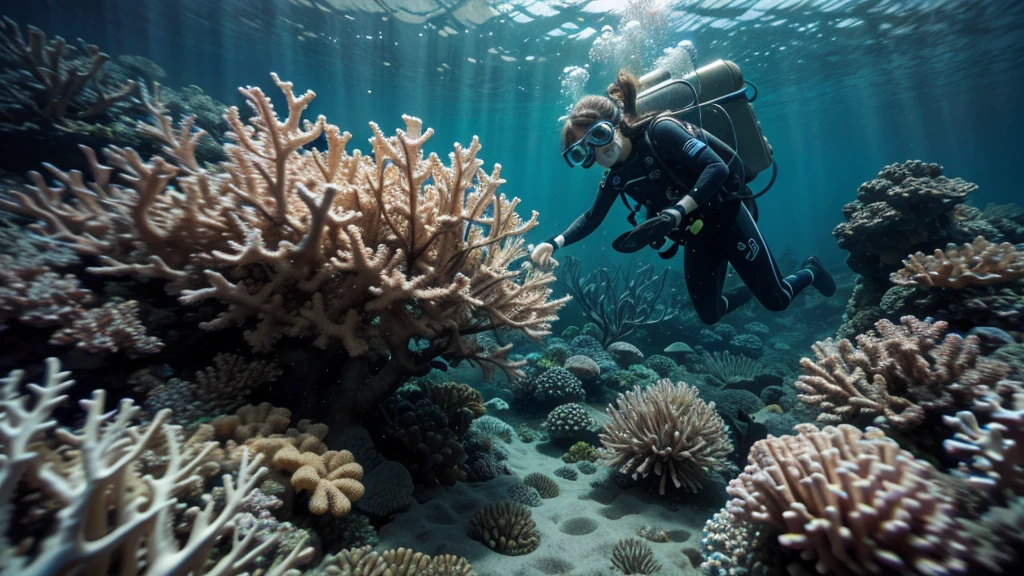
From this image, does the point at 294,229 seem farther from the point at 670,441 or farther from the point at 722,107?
the point at 722,107

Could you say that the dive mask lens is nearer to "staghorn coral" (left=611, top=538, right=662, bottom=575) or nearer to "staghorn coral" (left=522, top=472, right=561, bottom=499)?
"staghorn coral" (left=522, top=472, right=561, bottom=499)

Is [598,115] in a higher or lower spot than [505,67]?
lower

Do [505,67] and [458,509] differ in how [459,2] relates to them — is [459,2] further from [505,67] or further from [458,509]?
[458,509]

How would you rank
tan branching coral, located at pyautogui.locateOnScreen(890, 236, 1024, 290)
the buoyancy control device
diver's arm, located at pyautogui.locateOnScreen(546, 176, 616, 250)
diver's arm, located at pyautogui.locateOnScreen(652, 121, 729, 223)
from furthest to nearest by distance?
the buoyancy control device, diver's arm, located at pyautogui.locateOnScreen(546, 176, 616, 250), diver's arm, located at pyautogui.locateOnScreen(652, 121, 729, 223), tan branching coral, located at pyautogui.locateOnScreen(890, 236, 1024, 290)

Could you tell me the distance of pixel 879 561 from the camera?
4.85 ft

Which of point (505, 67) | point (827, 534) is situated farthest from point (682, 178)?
point (505, 67)

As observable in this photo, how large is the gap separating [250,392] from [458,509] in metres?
1.91

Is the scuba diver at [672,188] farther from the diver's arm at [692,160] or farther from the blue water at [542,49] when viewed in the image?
the blue water at [542,49]

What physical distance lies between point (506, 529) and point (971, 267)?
4.90m

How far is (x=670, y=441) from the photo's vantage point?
368cm

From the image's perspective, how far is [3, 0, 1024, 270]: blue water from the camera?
15.9 meters

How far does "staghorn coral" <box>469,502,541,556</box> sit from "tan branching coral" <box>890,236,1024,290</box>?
14.8ft

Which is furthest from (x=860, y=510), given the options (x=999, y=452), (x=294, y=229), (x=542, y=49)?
(x=542, y=49)

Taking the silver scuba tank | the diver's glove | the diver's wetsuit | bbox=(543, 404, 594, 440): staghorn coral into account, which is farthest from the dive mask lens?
bbox=(543, 404, 594, 440): staghorn coral
